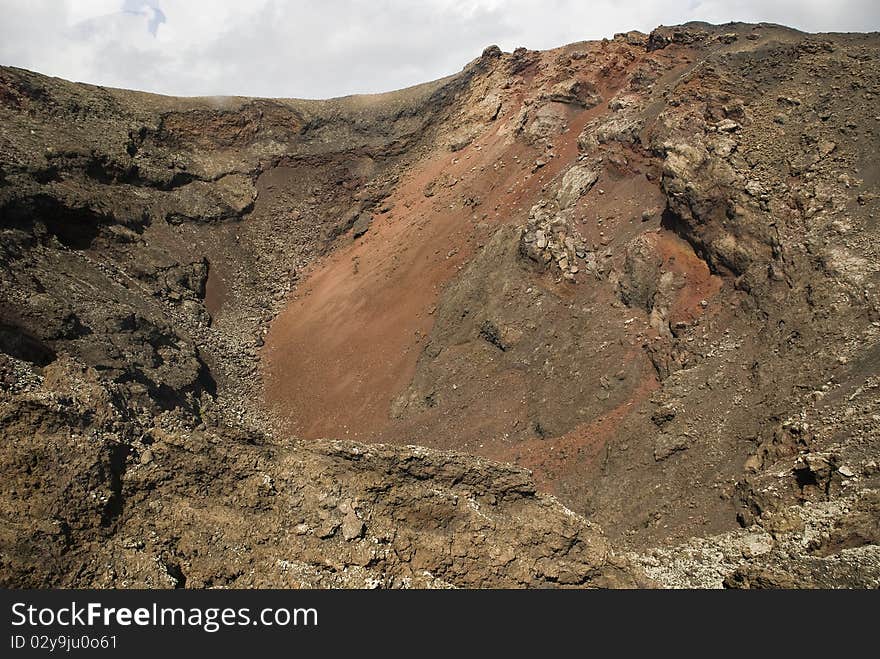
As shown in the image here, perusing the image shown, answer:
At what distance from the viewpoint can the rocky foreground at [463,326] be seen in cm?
680

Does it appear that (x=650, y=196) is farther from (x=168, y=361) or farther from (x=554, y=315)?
(x=168, y=361)

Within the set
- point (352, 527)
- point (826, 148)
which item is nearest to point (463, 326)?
point (826, 148)

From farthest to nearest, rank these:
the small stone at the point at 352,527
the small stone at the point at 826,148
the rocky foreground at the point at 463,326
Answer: the small stone at the point at 826,148 < the rocky foreground at the point at 463,326 < the small stone at the point at 352,527

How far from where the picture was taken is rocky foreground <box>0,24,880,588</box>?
680 centimetres

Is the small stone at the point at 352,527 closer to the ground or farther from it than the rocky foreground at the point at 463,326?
closer to the ground

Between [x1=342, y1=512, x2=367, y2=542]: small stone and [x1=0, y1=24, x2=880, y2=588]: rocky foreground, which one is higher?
A: [x1=0, y1=24, x2=880, y2=588]: rocky foreground

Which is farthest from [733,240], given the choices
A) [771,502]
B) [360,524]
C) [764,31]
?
[360,524]

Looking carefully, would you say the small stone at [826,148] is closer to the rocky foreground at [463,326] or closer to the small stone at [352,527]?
the rocky foreground at [463,326]

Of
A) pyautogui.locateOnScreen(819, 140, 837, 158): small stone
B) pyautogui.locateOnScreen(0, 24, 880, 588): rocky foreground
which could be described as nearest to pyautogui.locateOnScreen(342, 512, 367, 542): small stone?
pyautogui.locateOnScreen(0, 24, 880, 588): rocky foreground

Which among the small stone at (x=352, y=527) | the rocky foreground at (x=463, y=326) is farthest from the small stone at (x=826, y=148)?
the small stone at (x=352, y=527)

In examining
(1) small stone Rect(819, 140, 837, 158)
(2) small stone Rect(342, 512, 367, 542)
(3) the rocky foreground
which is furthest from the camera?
(1) small stone Rect(819, 140, 837, 158)

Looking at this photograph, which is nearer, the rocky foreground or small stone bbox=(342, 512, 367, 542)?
small stone bbox=(342, 512, 367, 542)

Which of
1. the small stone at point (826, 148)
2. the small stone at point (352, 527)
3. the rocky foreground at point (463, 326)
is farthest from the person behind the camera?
the small stone at point (826, 148)

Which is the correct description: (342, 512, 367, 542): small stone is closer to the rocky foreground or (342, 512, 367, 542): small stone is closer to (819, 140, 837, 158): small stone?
the rocky foreground
